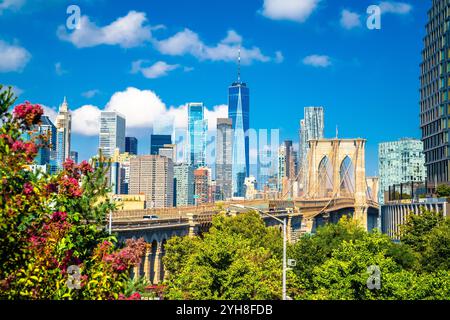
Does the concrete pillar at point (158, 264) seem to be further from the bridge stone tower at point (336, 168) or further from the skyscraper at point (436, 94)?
the bridge stone tower at point (336, 168)

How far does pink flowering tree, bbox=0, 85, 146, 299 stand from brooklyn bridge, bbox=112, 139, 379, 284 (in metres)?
4.51

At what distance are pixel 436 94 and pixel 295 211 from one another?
52768mm

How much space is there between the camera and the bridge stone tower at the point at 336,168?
17500 centimetres

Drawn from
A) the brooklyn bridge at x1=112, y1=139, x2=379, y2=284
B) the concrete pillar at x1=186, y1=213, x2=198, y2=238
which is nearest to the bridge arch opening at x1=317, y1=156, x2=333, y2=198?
the brooklyn bridge at x1=112, y1=139, x2=379, y2=284

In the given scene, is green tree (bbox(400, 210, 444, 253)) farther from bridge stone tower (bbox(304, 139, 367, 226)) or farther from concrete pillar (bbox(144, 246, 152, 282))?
bridge stone tower (bbox(304, 139, 367, 226))

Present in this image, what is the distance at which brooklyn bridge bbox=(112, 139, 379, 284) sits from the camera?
6081cm

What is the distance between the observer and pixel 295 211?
454ft

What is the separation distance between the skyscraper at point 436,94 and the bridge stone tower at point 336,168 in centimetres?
6788

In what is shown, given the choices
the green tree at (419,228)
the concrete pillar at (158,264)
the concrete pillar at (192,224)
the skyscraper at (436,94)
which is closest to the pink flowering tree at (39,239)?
the green tree at (419,228)

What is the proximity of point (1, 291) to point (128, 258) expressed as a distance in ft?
9.12

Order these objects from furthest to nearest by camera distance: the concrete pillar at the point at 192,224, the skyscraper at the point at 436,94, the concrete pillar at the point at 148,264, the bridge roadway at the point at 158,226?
the skyscraper at the point at 436,94
the concrete pillar at the point at 192,224
the concrete pillar at the point at 148,264
the bridge roadway at the point at 158,226

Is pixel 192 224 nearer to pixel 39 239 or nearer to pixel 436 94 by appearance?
pixel 436 94
